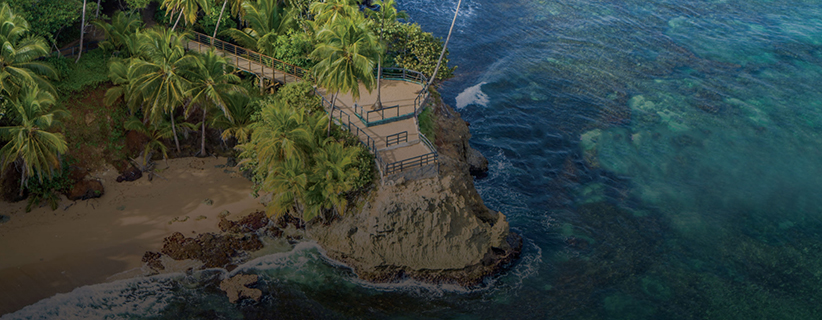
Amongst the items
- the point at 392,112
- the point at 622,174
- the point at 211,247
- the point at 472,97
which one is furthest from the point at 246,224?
the point at 622,174

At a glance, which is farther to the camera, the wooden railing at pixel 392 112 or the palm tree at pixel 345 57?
the wooden railing at pixel 392 112

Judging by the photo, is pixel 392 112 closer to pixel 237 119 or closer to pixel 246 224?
pixel 237 119

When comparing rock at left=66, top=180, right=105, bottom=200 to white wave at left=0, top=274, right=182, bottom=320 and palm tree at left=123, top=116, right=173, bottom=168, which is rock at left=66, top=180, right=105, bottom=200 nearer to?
palm tree at left=123, top=116, right=173, bottom=168

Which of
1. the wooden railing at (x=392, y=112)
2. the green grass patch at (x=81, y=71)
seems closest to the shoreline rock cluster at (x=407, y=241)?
the wooden railing at (x=392, y=112)

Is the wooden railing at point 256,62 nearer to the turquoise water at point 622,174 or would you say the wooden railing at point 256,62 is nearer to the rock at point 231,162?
the rock at point 231,162

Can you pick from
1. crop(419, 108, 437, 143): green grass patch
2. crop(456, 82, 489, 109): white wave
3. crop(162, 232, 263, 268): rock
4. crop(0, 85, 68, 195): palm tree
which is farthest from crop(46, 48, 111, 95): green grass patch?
crop(456, 82, 489, 109): white wave

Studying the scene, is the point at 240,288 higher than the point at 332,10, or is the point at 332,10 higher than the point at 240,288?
the point at 332,10

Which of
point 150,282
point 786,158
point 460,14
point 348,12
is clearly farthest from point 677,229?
Result: point 460,14
